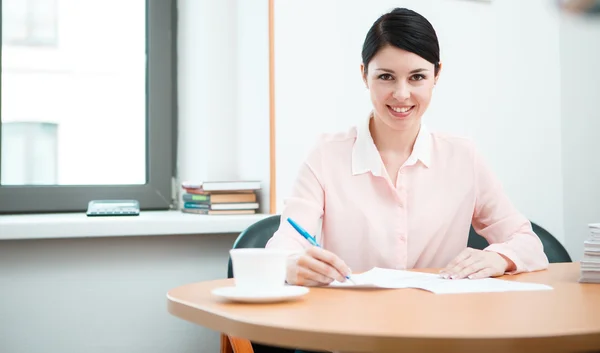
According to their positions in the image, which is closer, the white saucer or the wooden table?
the wooden table

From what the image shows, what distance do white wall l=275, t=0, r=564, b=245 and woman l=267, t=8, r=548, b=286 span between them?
56cm

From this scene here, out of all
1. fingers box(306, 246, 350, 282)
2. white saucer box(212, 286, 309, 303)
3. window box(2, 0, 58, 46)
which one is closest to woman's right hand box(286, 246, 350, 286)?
fingers box(306, 246, 350, 282)

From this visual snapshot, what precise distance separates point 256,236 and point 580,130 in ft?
4.97

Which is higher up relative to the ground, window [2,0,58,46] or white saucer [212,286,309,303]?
window [2,0,58,46]

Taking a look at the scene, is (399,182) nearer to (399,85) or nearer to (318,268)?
(399,85)

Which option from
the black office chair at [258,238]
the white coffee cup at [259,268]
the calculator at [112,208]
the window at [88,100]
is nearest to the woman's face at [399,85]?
the black office chair at [258,238]

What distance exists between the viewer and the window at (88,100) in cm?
257

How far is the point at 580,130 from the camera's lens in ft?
8.74

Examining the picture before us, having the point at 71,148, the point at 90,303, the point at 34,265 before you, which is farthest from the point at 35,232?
the point at 71,148

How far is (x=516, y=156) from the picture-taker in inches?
107

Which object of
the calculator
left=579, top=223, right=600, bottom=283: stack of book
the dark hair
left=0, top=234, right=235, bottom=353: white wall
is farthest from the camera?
the calculator

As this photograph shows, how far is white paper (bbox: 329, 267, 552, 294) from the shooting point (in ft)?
3.87

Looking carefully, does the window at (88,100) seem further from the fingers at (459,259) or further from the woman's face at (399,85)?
the fingers at (459,259)

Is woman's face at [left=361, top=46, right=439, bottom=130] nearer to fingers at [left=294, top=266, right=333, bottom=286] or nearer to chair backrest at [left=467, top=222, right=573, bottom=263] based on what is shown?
chair backrest at [left=467, top=222, right=573, bottom=263]
